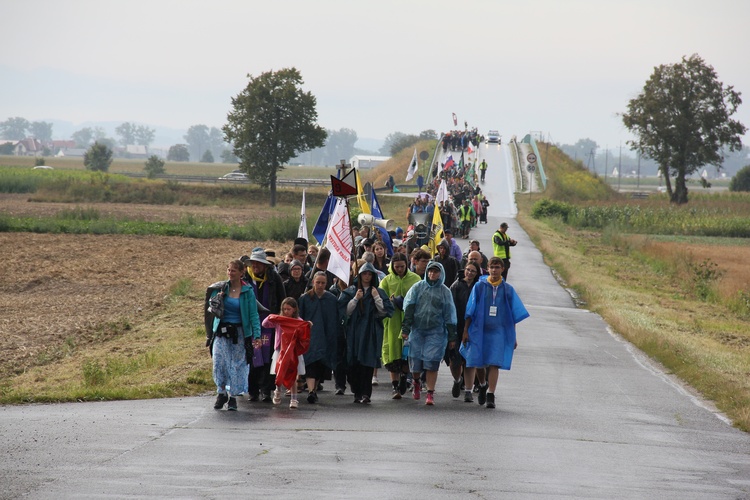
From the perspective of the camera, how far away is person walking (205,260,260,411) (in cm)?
1245

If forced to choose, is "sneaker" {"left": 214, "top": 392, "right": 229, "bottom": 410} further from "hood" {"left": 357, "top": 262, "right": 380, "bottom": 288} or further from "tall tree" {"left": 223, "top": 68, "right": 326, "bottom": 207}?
"tall tree" {"left": 223, "top": 68, "right": 326, "bottom": 207}

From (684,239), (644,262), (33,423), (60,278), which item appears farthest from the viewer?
(684,239)

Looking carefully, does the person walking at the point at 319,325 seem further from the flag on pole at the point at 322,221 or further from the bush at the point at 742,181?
the bush at the point at 742,181

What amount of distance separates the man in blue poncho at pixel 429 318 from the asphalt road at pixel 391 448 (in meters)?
Answer: 0.64

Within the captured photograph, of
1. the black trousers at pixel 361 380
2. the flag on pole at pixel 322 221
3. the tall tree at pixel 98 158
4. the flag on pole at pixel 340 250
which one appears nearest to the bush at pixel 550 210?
the flag on pole at pixel 322 221

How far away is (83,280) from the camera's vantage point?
31.2 metres

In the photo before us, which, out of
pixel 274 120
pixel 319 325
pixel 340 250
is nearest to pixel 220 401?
pixel 319 325

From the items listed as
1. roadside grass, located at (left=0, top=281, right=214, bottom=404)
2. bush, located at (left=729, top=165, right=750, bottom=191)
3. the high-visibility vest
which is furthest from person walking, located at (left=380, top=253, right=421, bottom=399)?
bush, located at (left=729, top=165, right=750, bottom=191)

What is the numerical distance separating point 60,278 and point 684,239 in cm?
3747

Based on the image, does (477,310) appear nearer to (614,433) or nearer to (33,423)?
(614,433)

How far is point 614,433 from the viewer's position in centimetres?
1248

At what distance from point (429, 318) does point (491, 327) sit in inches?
30.9

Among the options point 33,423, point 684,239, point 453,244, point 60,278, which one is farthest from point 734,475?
point 684,239

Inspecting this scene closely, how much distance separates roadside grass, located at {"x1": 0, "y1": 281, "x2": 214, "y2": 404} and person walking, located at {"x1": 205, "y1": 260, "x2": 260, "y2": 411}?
199 centimetres
